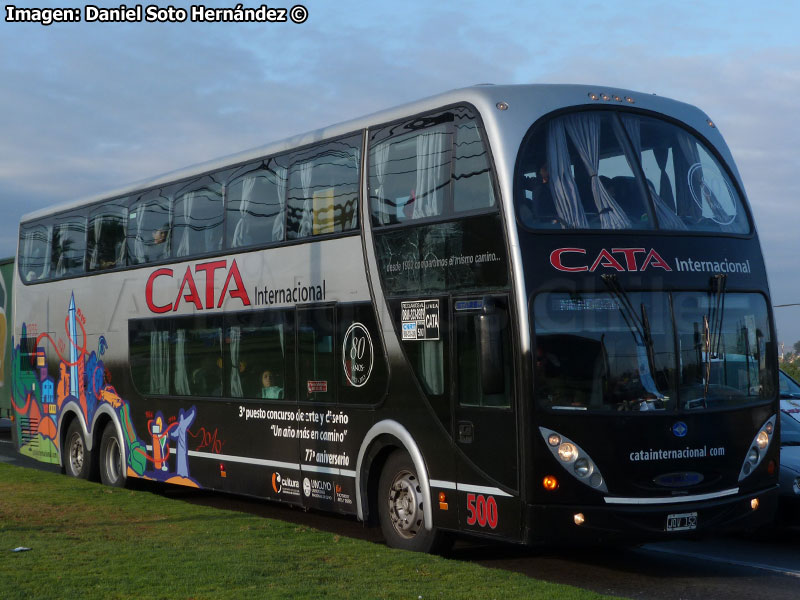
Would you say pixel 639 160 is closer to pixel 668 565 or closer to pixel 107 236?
pixel 668 565

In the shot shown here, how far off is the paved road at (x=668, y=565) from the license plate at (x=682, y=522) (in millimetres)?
504

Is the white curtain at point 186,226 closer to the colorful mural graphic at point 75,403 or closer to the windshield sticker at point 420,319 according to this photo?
the colorful mural graphic at point 75,403

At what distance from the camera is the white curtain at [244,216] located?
13352 mm

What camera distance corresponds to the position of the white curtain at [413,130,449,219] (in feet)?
33.9

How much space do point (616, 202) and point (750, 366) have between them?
6.21ft

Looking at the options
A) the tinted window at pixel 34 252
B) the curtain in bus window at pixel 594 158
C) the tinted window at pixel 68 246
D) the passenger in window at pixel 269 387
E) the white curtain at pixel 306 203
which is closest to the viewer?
the curtain in bus window at pixel 594 158

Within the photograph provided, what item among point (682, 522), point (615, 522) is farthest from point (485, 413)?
point (682, 522)

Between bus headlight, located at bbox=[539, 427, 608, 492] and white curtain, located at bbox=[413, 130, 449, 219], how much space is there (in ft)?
7.90

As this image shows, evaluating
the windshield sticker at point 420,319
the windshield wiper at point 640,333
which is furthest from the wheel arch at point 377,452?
the windshield wiper at point 640,333

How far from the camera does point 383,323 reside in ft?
35.9

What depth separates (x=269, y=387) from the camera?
42.6 feet

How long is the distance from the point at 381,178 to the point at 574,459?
11.8ft

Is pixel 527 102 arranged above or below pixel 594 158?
above

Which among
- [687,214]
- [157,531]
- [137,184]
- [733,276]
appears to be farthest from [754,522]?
[137,184]
